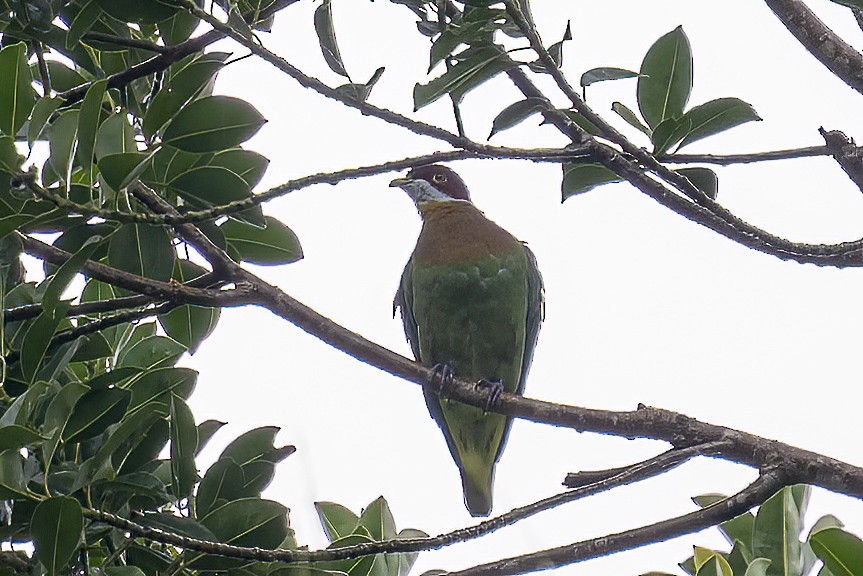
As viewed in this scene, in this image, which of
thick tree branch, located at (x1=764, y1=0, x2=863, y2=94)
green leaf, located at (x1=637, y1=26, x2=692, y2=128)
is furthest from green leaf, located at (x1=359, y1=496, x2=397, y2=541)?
thick tree branch, located at (x1=764, y1=0, x2=863, y2=94)

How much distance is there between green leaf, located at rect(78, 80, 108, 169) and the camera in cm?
219

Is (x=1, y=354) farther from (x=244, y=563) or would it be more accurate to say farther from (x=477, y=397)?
(x=477, y=397)

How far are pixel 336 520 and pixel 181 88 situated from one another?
1.21 metres

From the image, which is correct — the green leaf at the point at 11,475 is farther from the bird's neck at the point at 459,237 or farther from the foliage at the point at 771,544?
the bird's neck at the point at 459,237

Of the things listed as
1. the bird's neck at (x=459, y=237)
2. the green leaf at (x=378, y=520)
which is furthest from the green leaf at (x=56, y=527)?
the bird's neck at (x=459, y=237)

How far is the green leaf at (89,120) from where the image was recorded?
2.19 meters

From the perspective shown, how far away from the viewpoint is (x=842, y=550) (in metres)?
1.61

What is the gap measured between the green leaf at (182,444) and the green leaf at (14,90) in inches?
27.0

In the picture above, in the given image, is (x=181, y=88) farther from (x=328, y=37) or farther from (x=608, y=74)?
(x=608, y=74)

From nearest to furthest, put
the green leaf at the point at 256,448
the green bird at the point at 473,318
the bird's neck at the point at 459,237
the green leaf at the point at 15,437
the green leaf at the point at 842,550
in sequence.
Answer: the green leaf at the point at 842,550, the green leaf at the point at 15,437, the green leaf at the point at 256,448, the green bird at the point at 473,318, the bird's neck at the point at 459,237

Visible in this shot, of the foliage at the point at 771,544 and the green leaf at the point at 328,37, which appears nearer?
the foliage at the point at 771,544

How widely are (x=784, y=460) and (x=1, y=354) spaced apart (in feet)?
5.63

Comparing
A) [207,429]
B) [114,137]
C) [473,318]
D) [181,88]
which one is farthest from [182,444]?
[473,318]

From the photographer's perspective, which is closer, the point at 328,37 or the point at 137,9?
the point at 137,9
